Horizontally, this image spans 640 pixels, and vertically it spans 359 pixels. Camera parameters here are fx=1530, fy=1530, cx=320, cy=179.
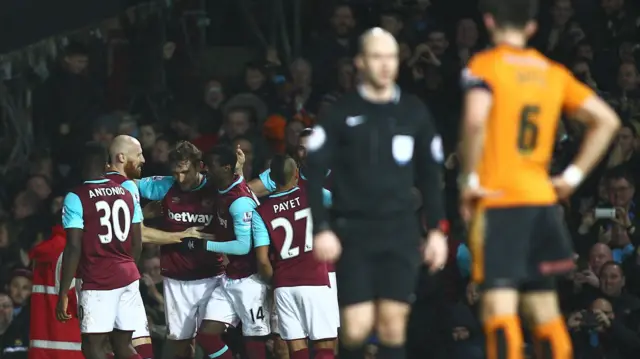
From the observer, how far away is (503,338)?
23.7 ft

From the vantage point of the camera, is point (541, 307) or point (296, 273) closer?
point (541, 307)

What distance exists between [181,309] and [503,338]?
4.84m

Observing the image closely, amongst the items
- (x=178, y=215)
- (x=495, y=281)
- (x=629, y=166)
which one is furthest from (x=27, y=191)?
(x=495, y=281)

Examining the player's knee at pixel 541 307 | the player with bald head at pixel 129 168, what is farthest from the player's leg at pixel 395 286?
the player with bald head at pixel 129 168

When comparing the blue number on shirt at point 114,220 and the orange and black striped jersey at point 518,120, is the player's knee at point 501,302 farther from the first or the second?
the blue number on shirt at point 114,220

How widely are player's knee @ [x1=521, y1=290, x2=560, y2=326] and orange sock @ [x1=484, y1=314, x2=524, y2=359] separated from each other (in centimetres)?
21

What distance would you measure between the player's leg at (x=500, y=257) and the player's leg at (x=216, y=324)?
4450 mm

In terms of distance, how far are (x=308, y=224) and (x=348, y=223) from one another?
279cm

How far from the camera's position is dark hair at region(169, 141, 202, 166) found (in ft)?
37.1

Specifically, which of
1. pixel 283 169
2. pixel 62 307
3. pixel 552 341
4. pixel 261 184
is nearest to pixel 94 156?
pixel 62 307

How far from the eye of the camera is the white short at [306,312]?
10844 mm

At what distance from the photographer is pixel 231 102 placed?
14.1m

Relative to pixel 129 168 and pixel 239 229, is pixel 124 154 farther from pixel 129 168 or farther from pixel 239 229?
pixel 239 229

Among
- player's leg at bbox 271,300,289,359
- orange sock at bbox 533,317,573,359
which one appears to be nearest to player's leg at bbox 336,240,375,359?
orange sock at bbox 533,317,573,359
